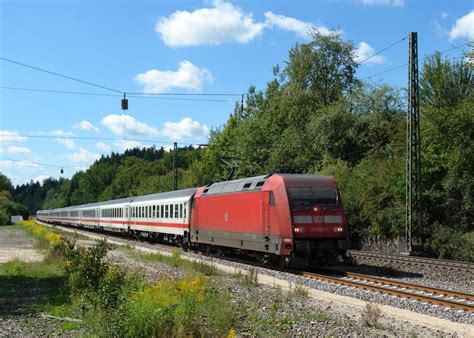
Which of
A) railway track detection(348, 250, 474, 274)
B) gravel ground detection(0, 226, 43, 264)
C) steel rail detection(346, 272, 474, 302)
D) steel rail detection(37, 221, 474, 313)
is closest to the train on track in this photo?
steel rail detection(37, 221, 474, 313)

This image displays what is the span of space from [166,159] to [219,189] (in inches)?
4653

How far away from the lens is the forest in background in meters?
26.4

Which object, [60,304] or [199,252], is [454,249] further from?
[60,304]

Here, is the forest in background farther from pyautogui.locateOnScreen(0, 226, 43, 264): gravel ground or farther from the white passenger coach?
pyautogui.locateOnScreen(0, 226, 43, 264): gravel ground

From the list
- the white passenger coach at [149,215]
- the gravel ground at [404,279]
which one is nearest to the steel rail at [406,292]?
the gravel ground at [404,279]

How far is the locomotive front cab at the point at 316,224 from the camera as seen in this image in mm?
18000

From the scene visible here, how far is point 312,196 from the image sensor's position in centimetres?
1861

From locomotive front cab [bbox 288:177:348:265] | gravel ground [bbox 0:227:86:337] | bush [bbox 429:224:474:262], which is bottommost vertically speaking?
gravel ground [bbox 0:227:86:337]

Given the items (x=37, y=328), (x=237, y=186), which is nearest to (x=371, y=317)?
(x=37, y=328)

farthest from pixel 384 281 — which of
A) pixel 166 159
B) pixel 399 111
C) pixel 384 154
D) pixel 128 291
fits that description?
pixel 166 159

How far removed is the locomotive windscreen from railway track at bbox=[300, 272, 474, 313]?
2.44 m

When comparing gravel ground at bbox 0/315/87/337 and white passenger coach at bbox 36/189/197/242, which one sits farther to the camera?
white passenger coach at bbox 36/189/197/242

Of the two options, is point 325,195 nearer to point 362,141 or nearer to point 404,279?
point 404,279

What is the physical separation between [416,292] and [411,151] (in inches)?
461
